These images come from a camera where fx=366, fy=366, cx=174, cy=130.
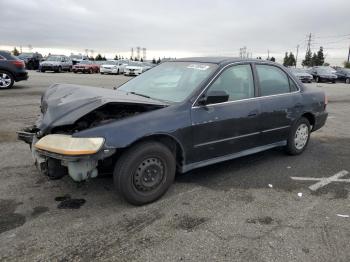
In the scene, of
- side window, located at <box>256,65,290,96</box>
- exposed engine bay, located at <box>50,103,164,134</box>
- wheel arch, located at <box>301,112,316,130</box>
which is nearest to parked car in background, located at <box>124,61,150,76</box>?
wheel arch, located at <box>301,112,316,130</box>

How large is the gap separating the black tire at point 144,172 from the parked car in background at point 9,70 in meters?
11.6

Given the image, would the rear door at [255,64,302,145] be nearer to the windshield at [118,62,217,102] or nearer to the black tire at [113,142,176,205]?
the windshield at [118,62,217,102]

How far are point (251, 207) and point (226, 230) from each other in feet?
2.10

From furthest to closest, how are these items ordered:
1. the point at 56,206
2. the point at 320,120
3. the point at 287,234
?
the point at 320,120 → the point at 56,206 → the point at 287,234

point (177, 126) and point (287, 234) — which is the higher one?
point (177, 126)

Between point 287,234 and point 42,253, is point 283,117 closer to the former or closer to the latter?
point 287,234

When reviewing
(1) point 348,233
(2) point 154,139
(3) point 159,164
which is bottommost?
(1) point 348,233

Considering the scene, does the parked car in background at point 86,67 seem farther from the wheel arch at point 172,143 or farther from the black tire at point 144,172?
the black tire at point 144,172

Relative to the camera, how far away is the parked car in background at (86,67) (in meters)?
33.7

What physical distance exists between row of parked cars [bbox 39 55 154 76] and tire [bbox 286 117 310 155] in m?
26.0

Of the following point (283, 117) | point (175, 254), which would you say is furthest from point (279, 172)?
point (175, 254)

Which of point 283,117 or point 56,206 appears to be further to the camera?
point 283,117

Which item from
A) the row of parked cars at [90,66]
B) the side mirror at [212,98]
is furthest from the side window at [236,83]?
the row of parked cars at [90,66]

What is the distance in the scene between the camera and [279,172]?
205 inches
